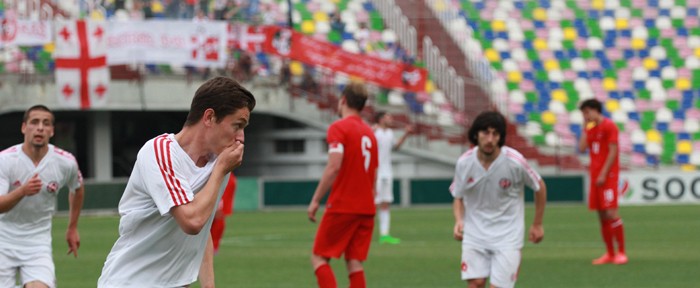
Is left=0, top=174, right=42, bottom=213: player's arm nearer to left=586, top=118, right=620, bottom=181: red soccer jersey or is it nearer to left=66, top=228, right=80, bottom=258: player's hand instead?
left=66, top=228, right=80, bottom=258: player's hand

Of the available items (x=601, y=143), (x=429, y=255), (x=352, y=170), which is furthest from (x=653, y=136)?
(x=352, y=170)

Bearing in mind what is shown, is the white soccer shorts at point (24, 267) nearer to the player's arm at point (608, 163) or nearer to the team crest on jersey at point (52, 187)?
the team crest on jersey at point (52, 187)

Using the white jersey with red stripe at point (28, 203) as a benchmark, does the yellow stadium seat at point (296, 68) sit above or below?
above

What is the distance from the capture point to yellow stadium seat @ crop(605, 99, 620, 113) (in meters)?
35.9

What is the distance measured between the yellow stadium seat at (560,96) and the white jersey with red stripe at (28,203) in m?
28.1

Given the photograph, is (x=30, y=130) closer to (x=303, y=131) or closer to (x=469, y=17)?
(x=303, y=131)

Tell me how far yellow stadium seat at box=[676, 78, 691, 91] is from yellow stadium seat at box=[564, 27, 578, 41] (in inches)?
137

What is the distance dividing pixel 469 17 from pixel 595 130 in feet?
77.5

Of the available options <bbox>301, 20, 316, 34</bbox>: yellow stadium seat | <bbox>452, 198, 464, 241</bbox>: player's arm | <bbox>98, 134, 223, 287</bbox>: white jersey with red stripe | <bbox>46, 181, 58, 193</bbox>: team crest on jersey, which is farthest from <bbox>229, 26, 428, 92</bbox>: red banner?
<bbox>98, 134, 223, 287</bbox>: white jersey with red stripe

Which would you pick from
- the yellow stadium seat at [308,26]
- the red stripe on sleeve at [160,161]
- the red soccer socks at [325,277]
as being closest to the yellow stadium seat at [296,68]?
the yellow stadium seat at [308,26]

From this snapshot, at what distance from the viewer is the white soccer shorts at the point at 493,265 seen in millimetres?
9312

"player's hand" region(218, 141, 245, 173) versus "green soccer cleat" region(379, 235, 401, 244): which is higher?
"player's hand" region(218, 141, 245, 173)

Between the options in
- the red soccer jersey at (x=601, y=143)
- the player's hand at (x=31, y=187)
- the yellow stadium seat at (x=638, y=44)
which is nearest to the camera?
the player's hand at (x=31, y=187)

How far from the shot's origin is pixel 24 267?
29.9 feet
